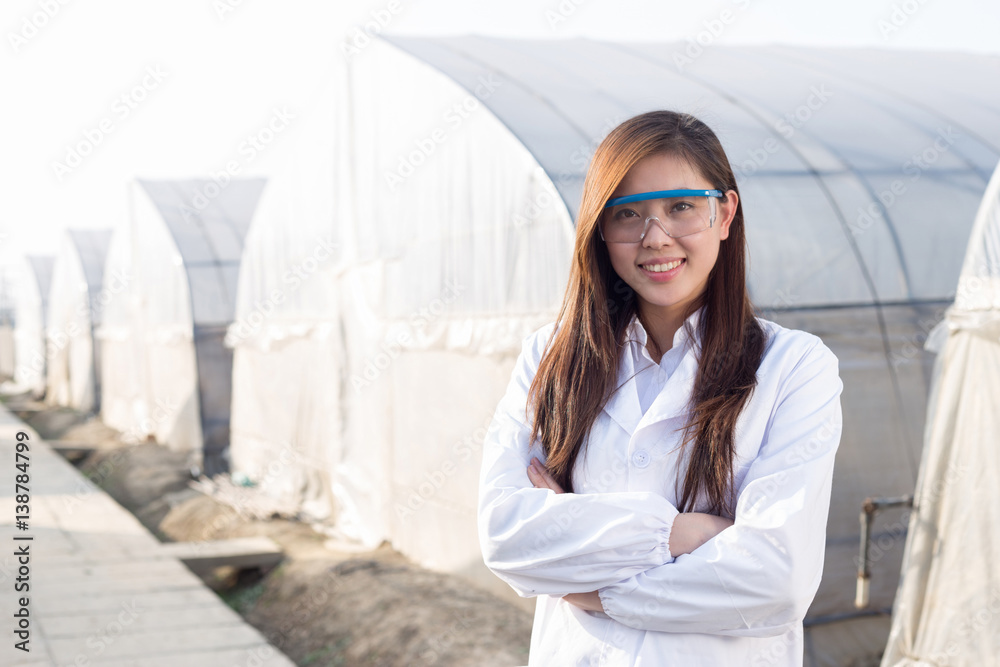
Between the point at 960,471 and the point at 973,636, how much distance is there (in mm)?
729

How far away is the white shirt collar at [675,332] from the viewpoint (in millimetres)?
2055

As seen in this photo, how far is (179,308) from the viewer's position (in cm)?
1380

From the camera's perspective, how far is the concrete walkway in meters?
5.46

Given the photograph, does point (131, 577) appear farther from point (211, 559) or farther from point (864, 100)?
point (864, 100)

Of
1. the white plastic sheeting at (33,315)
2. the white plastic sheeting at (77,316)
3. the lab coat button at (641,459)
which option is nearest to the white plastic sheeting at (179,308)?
the white plastic sheeting at (77,316)

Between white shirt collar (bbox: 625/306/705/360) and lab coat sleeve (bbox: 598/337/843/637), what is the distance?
0.28 meters

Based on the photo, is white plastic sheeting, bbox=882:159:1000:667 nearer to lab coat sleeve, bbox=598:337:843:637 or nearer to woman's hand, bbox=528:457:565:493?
lab coat sleeve, bbox=598:337:843:637

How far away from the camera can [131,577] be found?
7285mm

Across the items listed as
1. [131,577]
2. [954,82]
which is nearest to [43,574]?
[131,577]

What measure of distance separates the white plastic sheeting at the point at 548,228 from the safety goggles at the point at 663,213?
2882mm

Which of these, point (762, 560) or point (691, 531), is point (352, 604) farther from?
point (762, 560)

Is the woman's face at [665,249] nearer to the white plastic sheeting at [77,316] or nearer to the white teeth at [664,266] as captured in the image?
the white teeth at [664,266]

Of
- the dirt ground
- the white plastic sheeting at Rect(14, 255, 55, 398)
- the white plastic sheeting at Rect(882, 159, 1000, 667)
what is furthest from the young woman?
the white plastic sheeting at Rect(14, 255, 55, 398)

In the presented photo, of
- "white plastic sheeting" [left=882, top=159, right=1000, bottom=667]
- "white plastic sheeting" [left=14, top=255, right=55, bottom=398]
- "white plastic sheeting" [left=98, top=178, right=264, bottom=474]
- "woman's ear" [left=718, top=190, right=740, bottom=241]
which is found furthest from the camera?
"white plastic sheeting" [left=14, top=255, right=55, bottom=398]
